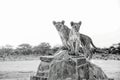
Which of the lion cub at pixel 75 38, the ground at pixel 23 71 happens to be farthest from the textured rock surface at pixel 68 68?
the ground at pixel 23 71

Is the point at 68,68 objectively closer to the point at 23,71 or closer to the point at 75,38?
the point at 75,38

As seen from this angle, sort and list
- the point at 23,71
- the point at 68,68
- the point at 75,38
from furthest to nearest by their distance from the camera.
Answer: the point at 23,71 < the point at 75,38 < the point at 68,68

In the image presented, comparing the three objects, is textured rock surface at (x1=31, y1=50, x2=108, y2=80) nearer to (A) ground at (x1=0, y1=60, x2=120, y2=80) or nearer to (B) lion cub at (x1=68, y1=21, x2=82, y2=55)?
(B) lion cub at (x1=68, y1=21, x2=82, y2=55)

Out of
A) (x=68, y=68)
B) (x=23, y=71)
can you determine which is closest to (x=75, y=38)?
(x=68, y=68)

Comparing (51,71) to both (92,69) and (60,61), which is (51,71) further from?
(92,69)

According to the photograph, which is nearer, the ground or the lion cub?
the lion cub

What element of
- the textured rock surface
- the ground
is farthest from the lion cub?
the ground

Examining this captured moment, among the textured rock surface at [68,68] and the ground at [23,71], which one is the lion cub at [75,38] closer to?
the textured rock surface at [68,68]

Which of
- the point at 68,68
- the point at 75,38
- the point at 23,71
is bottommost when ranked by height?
the point at 23,71

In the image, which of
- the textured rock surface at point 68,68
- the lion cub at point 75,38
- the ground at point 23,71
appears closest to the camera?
the textured rock surface at point 68,68

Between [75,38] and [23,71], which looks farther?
[23,71]

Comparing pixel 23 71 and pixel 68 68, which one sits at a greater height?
pixel 68 68

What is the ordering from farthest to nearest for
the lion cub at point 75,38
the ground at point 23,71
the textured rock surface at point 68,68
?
the ground at point 23,71
the lion cub at point 75,38
the textured rock surface at point 68,68

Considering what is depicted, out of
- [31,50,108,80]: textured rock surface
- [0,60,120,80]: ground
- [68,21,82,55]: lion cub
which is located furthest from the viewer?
[0,60,120,80]: ground
